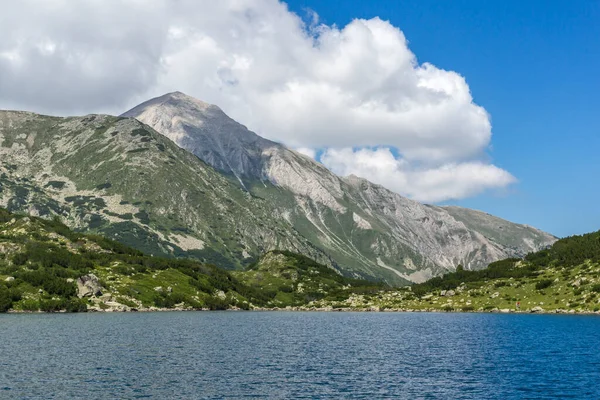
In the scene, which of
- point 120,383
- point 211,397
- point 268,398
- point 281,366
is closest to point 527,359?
point 281,366

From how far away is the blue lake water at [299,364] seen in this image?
5841 centimetres

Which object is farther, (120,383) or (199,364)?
(199,364)

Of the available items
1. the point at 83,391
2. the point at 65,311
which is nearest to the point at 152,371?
the point at 83,391

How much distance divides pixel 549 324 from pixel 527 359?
64.1m

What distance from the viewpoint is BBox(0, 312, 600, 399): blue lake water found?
58406 millimetres

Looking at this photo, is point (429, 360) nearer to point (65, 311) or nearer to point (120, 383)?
point (120, 383)

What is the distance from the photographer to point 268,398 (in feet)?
181

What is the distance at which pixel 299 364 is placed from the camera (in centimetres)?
7844

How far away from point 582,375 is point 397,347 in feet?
124

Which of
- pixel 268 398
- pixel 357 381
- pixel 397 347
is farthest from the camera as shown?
pixel 397 347

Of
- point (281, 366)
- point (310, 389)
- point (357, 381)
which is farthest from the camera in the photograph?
point (281, 366)

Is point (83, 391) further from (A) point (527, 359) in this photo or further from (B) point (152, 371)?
(A) point (527, 359)

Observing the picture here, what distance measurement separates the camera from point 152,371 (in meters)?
70.9

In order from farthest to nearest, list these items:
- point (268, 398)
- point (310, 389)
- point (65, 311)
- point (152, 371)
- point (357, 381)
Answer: point (65, 311), point (152, 371), point (357, 381), point (310, 389), point (268, 398)
